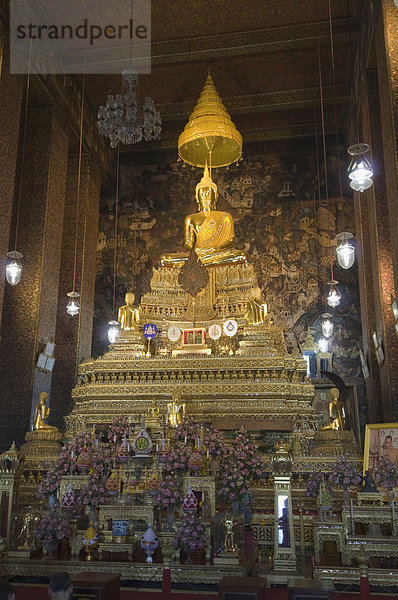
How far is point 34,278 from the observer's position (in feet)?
33.0

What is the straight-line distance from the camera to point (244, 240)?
13.5 metres

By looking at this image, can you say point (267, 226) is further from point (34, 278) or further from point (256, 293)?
point (34, 278)

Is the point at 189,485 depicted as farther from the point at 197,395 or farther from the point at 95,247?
the point at 95,247

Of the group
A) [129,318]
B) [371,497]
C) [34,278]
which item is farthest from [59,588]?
[34,278]

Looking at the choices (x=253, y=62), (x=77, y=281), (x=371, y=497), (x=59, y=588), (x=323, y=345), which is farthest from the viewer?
(x=77, y=281)

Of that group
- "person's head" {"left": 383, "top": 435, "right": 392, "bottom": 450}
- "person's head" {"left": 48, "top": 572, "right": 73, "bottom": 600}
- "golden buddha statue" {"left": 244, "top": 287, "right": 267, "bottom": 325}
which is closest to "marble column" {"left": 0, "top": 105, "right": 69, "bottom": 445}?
"golden buddha statue" {"left": 244, "top": 287, "right": 267, "bottom": 325}

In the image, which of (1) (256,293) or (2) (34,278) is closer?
(2) (34,278)

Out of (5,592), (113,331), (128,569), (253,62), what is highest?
(253,62)

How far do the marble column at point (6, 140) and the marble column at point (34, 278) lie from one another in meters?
1.43

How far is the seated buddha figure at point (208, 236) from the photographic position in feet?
37.3

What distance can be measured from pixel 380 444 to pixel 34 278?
6307mm

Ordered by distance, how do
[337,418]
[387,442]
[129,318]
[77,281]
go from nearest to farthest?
[387,442], [337,418], [129,318], [77,281]

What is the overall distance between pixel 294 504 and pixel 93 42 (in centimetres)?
937

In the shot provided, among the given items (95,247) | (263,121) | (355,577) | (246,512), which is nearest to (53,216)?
(95,247)
